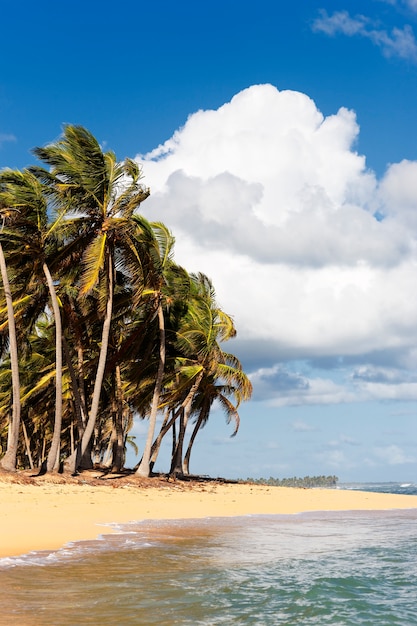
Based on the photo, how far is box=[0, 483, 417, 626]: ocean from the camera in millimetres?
7031

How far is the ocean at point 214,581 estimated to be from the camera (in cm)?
703

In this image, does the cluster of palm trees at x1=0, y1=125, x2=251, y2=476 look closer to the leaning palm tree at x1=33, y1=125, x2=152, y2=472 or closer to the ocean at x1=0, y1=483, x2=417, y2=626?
the leaning palm tree at x1=33, y1=125, x2=152, y2=472

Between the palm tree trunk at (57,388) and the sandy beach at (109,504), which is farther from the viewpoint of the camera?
the palm tree trunk at (57,388)

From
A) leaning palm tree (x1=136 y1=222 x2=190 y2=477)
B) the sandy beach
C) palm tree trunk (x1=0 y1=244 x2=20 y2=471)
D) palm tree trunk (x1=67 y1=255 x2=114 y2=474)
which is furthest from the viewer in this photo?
leaning palm tree (x1=136 y1=222 x2=190 y2=477)

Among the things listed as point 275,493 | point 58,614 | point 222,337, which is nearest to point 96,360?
point 222,337

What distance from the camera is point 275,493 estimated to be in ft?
98.7

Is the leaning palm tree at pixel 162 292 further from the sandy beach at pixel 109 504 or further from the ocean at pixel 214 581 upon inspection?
the ocean at pixel 214 581

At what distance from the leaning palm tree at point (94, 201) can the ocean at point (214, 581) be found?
13.5m

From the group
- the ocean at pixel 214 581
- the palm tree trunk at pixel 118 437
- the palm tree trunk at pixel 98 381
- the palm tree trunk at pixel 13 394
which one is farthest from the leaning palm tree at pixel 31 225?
the ocean at pixel 214 581

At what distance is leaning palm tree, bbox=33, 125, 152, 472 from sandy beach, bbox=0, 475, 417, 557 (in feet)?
12.5

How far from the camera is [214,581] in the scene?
8922 millimetres

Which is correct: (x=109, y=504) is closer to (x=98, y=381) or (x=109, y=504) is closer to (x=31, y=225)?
(x=98, y=381)

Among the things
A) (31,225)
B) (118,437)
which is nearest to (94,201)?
(31,225)

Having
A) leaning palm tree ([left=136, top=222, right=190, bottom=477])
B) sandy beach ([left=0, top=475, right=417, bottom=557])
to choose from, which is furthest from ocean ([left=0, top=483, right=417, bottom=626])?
leaning palm tree ([left=136, top=222, right=190, bottom=477])
